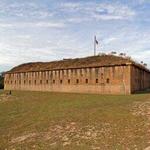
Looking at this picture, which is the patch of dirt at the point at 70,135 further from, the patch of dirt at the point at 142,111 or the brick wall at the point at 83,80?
the brick wall at the point at 83,80

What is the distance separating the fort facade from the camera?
118ft

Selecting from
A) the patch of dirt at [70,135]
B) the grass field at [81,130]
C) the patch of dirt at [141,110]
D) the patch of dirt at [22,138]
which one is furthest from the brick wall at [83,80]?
the patch of dirt at [22,138]

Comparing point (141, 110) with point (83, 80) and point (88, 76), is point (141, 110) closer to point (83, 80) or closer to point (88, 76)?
point (88, 76)

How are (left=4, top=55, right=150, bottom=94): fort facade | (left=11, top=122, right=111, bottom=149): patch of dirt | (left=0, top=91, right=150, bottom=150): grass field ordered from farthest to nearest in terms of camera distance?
(left=4, top=55, right=150, bottom=94): fort facade < (left=11, top=122, right=111, bottom=149): patch of dirt < (left=0, top=91, right=150, bottom=150): grass field

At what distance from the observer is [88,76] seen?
3997 cm

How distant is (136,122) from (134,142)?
3414 mm

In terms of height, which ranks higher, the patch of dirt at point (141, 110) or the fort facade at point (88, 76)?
the fort facade at point (88, 76)

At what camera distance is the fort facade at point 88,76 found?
36.0 meters

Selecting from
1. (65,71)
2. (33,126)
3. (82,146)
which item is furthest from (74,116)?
(65,71)

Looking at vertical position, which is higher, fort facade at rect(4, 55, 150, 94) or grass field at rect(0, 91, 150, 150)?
fort facade at rect(4, 55, 150, 94)

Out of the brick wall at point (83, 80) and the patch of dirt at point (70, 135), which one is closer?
the patch of dirt at point (70, 135)

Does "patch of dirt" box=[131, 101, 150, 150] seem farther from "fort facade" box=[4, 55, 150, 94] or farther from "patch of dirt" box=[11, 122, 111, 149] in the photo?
"fort facade" box=[4, 55, 150, 94]

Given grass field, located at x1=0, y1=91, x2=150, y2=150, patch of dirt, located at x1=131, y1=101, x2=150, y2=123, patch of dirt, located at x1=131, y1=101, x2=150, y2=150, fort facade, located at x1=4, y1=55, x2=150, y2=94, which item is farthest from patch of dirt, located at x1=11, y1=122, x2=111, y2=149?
fort facade, located at x1=4, y1=55, x2=150, y2=94

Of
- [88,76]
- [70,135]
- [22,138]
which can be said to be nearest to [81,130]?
[70,135]
